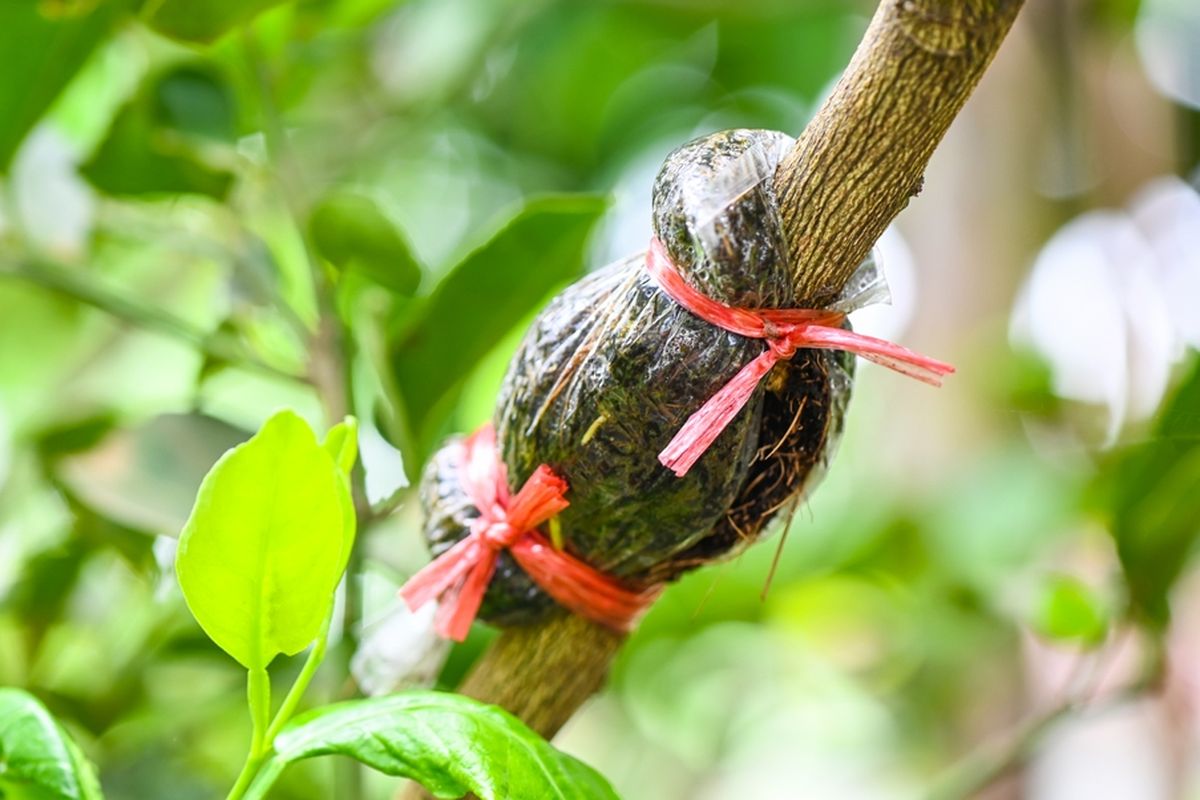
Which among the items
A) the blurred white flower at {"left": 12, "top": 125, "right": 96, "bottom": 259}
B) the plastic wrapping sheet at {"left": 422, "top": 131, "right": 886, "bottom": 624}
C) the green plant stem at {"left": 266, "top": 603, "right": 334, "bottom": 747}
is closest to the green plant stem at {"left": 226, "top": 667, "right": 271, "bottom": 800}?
the green plant stem at {"left": 266, "top": 603, "right": 334, "bottom": 747}

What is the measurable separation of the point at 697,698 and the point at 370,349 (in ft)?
3.30

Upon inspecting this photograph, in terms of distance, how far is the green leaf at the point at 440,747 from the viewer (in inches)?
12.6

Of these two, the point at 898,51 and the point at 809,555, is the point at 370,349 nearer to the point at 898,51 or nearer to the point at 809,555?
the point at 898,51

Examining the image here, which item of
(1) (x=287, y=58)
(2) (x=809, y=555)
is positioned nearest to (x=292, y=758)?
(1) (x=287, y=58)

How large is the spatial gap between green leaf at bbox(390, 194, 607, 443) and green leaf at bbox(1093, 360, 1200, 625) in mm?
319

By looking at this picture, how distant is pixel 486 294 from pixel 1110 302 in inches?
34.2

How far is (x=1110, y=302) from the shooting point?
117 centimetres

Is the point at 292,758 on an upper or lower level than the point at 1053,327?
upper

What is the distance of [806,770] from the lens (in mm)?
1595

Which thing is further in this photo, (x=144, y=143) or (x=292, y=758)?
(x=144, y=143)

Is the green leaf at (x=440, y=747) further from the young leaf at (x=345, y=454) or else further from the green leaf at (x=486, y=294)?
the green leaf at (x=486, y=294)

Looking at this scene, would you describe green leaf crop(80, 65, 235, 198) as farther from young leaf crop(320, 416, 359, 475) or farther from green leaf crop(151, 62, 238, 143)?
young leaf crop(320, 416, 359, 475)

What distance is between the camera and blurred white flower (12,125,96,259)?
700 mm

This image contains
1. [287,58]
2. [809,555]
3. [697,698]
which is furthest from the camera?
[697,698]
